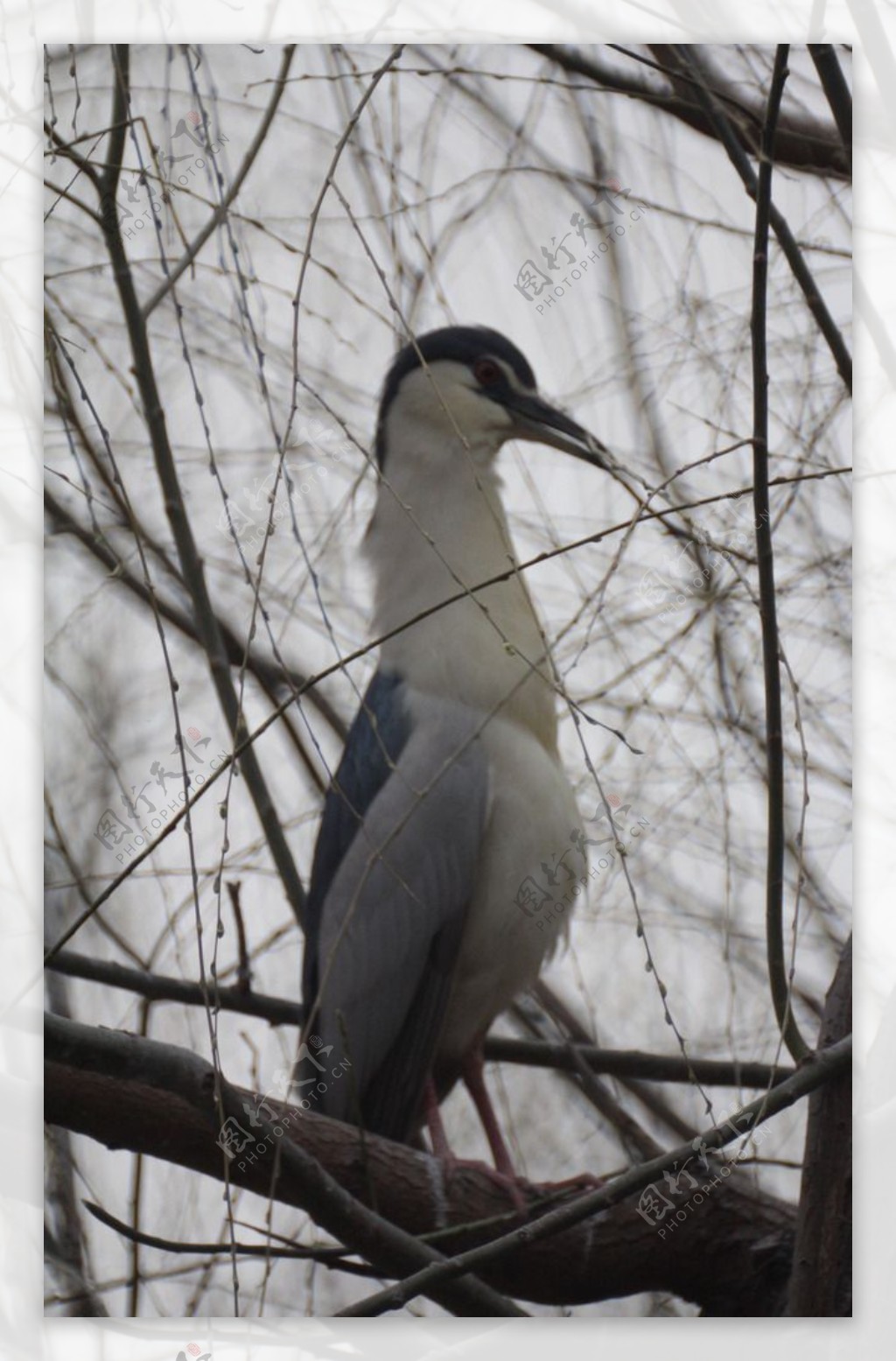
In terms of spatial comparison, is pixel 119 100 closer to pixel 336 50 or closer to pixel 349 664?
pixel 336 50

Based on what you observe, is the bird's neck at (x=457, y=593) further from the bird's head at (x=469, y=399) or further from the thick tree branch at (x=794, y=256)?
the thick tree branch at (x=794, y=256)

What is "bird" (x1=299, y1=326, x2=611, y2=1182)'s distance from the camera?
1.60 meters

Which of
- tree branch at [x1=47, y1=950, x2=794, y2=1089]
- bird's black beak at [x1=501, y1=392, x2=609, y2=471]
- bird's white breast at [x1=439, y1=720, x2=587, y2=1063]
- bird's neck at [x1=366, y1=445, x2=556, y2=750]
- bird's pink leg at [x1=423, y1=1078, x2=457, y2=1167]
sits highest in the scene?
bird's black beak at [x1=501, y1=392, x2=609, y2=471]

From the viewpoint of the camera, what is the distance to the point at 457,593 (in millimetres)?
1714

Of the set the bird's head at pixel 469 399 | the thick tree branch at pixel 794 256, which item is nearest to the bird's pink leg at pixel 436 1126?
the bird's head at pixel 469 399

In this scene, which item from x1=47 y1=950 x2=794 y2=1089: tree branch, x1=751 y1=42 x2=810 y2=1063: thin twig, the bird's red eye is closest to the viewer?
x1=751 y1=42 x2=810 y2=1063: thin twig

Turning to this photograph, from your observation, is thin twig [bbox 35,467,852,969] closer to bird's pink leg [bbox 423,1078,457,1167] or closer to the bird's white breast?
the bird's white breast

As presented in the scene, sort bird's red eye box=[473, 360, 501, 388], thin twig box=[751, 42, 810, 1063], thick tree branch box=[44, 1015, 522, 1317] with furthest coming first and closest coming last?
bird's red eye box=[473, 360, 501, 388]
thin twig box=[751, 42, 810, 1063]
thick tree branch box=[44, 1015, 522, 1317]

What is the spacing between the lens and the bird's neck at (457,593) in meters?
1.66

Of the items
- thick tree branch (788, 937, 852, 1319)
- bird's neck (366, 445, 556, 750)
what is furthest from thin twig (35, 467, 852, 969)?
thick tree branch (788, 937, 852, 1319)

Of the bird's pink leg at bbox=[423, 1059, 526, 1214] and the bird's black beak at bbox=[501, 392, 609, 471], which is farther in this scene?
the bird's black beak at bbox=[501, 392, 609, 471]

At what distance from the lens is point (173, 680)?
1.53m

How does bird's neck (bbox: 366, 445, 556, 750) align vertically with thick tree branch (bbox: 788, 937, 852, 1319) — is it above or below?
above

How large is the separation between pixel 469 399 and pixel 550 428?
9 cm
